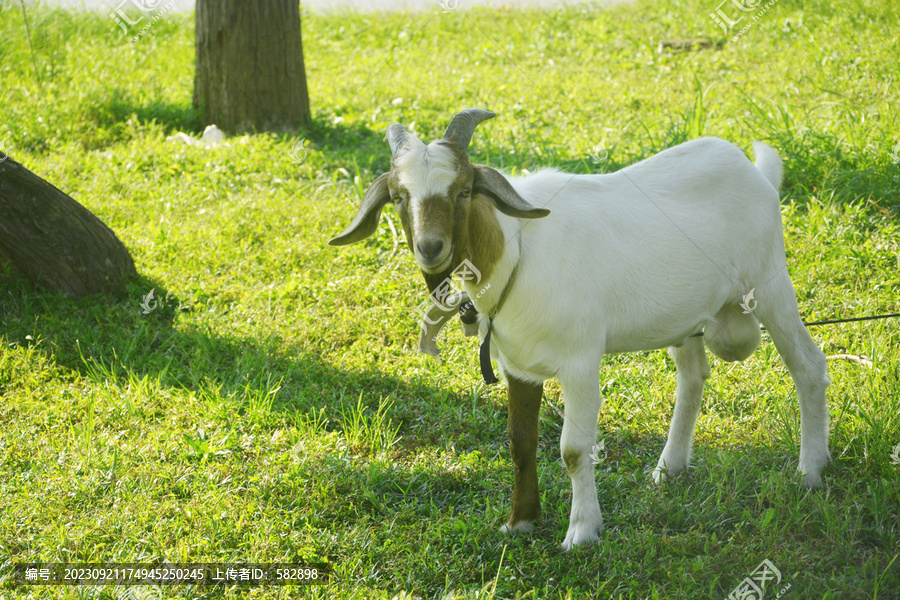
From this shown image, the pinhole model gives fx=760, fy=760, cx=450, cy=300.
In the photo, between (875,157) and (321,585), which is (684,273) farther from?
(875,157)

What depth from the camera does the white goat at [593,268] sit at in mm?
2766

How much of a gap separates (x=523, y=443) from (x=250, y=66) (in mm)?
5345

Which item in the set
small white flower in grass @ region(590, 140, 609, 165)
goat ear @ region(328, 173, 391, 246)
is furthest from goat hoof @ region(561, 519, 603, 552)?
small white flower in grass @ region(590, 140, 609, 165)

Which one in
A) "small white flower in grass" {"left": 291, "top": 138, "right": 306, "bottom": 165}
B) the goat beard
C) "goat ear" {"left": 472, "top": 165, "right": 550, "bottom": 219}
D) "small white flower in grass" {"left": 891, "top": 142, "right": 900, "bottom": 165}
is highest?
"goat ear" {"left": 472, "top": 165, "right": 550, "bottom": 219}

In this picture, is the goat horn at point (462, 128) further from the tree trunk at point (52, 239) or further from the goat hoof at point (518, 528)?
the tree trunk at point (52, 239)

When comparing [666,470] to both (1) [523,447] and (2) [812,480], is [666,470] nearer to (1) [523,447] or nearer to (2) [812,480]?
(2) [812,480]

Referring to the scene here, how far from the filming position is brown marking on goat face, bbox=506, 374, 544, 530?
319cm

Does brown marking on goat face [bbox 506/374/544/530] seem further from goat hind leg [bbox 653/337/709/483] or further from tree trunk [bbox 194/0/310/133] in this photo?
tree trunk [bbox 194/0/310/133]

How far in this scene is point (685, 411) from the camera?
11.6 feet

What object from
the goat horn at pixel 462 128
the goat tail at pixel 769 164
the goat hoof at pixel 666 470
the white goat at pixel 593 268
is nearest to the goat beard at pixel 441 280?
the white goat at pixel 593 268

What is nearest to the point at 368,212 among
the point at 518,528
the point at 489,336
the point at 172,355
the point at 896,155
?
the point at 489,336

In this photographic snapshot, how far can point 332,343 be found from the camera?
15.2ft

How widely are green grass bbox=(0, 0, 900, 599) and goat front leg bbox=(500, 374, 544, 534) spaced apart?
0.36 feet

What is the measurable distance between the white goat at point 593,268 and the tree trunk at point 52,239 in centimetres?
272
